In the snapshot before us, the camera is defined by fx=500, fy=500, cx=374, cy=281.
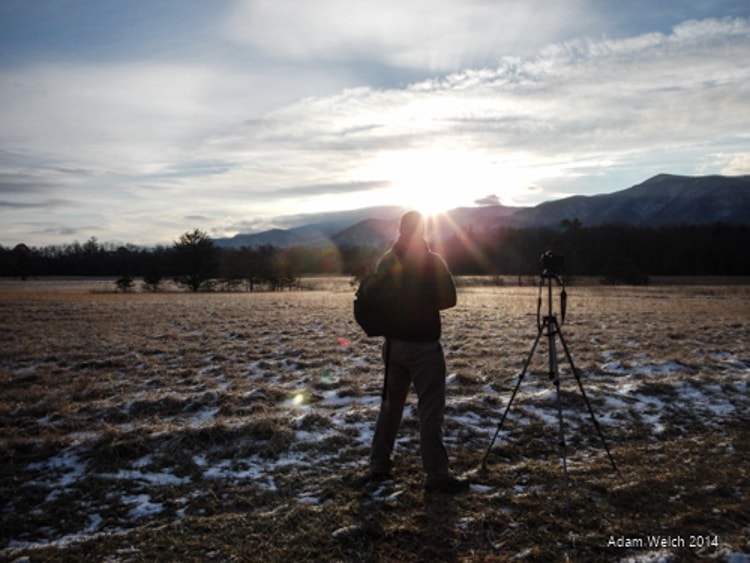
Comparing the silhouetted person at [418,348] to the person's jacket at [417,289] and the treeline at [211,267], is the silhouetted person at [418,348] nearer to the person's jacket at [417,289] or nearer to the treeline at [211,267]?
the person's jacket at [417,289]

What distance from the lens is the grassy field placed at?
4.42m

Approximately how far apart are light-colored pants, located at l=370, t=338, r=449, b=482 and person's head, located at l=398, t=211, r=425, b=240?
3.92ft

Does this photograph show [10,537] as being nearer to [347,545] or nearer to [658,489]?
[347,545]

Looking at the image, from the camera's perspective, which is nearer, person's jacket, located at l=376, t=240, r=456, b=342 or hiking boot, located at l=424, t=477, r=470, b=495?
hiking boot, located at l=424, t=477, r=470, b=495

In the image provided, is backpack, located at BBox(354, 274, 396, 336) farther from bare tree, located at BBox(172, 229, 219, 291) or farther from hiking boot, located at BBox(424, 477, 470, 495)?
bare tree, located at BBox(172, 229, 219, 291)

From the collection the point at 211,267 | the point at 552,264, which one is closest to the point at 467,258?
the point at 211,267

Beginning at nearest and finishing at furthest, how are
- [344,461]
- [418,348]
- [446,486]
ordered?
[446,486]
[418,348]
[344,461]

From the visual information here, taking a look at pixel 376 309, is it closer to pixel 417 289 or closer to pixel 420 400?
pixel 417 289

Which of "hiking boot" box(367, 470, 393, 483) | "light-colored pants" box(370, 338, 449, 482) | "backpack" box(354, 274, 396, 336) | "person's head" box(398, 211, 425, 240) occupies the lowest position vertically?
"hiking boot" box(367, 470, 393, 483)

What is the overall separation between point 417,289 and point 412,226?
2.34ft

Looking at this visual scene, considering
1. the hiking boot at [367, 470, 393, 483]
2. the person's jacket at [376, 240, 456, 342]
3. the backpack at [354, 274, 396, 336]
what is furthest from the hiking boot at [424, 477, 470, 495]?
the backpack at [354, 274, 396, 336]

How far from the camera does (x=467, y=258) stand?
108875 millimetres

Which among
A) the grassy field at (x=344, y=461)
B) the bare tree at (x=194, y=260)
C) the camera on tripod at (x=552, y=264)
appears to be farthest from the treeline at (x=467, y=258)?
the camera on tripod at (x=552, y=264)

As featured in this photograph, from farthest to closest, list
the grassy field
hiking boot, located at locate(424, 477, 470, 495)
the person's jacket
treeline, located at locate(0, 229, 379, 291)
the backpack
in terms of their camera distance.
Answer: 1. treeline, located at locate(0, 229, 379, 291)
2. the backpack
3. the person's jacket
4. hiking boot, located at locate(424, 477, 470, 495)
5. the grassy field
